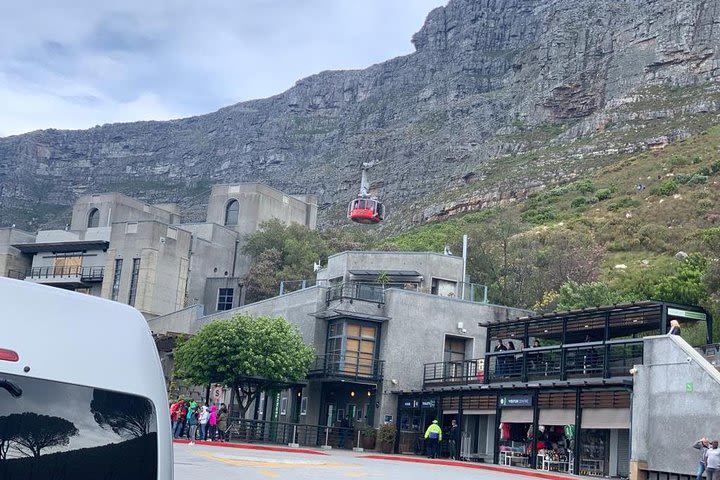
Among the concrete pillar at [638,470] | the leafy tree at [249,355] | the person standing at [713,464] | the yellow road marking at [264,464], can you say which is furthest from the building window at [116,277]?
the person standing at [713,464]

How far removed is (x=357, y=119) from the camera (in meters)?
189

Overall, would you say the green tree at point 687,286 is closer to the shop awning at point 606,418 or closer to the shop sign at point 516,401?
the shop sign at point 516,401

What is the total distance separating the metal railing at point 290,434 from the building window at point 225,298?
31.3 meters

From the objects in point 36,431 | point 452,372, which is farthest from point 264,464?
point 452,372

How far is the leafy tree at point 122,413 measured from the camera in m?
5.04

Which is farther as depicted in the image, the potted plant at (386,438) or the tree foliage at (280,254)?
the tree foliage at (280,254)

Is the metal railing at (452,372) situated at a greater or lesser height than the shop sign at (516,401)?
greater

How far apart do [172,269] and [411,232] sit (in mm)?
46034

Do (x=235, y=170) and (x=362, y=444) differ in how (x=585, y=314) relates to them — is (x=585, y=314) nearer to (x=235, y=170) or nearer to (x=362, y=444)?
(x=362, y=444)

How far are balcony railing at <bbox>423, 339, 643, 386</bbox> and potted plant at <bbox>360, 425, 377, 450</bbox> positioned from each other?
3165 mm

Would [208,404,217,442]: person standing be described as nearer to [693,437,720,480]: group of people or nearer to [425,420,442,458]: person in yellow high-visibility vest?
[425,420,442,458]: person in yellow high-visibility vest

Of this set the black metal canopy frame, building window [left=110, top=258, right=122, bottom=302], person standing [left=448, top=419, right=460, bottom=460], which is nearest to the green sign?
the black metal canopy frame

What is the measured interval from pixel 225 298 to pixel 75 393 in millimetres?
65405

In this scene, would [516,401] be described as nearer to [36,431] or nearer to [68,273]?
[36,431]
